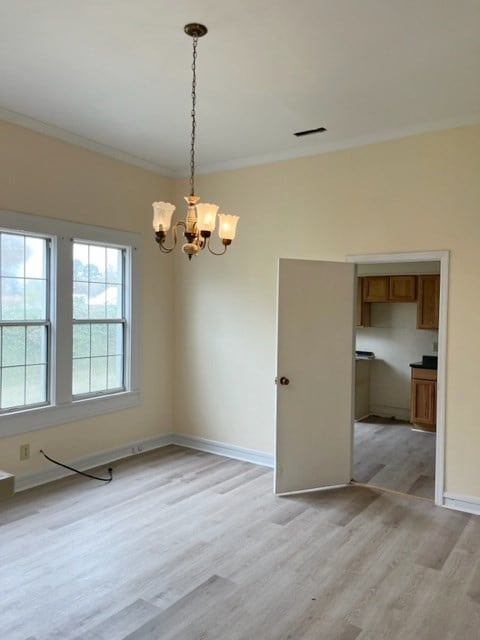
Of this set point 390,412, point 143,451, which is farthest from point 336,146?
point 390,412

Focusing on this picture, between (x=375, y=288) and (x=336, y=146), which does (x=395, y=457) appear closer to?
(x=375, y=288)

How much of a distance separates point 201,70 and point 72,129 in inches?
63.9

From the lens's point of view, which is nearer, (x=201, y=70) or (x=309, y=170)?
(x=201, y=70)

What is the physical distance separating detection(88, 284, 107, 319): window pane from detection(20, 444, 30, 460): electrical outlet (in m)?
1.28

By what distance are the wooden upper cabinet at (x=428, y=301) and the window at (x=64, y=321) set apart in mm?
3972

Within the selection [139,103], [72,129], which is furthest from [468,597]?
[72,129]

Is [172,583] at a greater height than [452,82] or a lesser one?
lesser

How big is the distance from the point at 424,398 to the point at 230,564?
14.0 ft

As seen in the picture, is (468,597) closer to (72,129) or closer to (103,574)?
(103,574)

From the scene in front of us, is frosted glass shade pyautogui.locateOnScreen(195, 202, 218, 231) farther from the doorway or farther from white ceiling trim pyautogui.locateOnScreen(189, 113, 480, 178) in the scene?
white ceiling trim pyautogui.locateOnScreen(189, 113, 480, 178)

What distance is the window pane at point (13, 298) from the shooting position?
3.86 meters

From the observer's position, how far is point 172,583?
8.69ft

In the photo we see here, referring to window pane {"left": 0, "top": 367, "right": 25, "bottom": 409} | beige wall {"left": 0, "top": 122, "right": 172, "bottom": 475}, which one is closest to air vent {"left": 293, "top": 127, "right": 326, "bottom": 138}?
beige wall {"left": 0, "top": 122, "right": 172, "bottom": 475}

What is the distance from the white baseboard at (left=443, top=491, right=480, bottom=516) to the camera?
363cm
